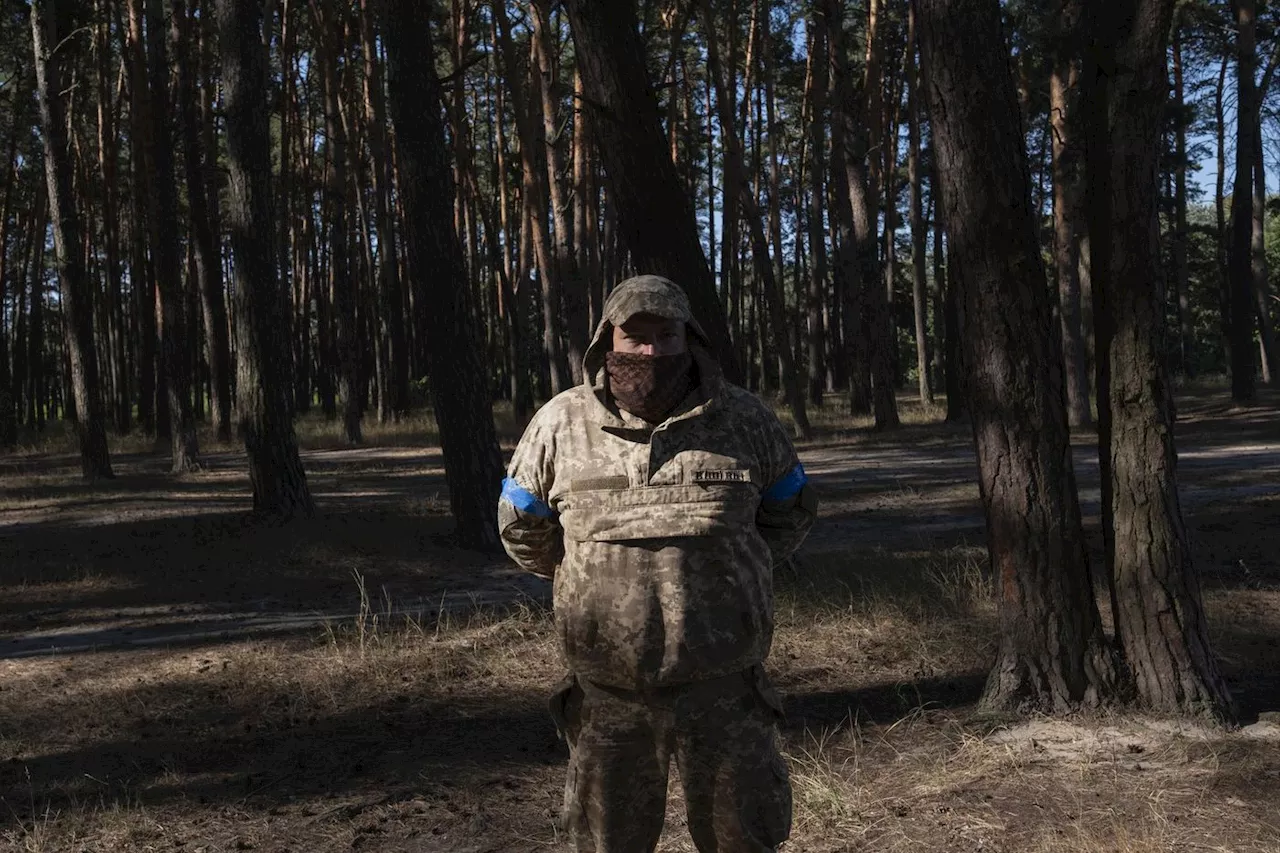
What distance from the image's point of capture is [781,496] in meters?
2.97

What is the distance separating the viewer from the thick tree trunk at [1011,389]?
559 cm

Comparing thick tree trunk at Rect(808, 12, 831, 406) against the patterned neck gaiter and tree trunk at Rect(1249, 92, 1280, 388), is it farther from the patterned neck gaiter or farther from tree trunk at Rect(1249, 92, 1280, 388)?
the patterned neck gaiter

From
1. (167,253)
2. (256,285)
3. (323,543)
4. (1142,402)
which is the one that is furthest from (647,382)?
(167,253)

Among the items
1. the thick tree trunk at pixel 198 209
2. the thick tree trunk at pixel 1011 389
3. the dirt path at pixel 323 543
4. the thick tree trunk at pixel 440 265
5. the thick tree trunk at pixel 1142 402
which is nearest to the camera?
the thick tree trunk at pixel 1142 402

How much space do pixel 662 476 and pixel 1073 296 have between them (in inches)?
755

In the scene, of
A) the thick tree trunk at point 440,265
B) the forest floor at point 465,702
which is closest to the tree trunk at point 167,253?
the forest floor at point 465,702

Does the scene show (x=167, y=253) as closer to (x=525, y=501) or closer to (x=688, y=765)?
(x=525, y=501)

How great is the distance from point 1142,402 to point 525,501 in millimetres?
3723

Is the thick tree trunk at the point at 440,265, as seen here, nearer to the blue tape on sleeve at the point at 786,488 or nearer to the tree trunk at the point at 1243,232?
the blue tape on sleeve at the point at 786,488

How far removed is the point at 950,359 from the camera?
22125mm

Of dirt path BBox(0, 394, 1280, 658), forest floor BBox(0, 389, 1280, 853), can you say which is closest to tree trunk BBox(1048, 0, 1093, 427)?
dirt path BBox(0, 394, 1280, 658)

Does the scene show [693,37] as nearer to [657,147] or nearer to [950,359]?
[950,359]

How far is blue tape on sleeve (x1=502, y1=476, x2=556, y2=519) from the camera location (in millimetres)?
3002

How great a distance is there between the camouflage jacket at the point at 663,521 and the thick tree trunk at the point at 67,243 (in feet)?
57.0
